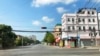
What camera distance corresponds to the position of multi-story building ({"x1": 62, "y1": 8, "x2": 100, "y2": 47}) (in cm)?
8288

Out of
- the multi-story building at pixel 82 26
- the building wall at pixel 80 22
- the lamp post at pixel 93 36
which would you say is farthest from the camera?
the building wall at pixel 80 22

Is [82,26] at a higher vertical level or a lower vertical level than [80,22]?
lower

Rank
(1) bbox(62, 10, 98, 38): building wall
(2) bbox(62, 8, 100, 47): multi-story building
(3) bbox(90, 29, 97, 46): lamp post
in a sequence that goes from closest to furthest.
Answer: (3) bbox(90, 29, 97, 46): lamp post, (2) bbox(62, 8, 100, 47): multi-story building, (1) bbox(62, 10, 98, 38): building wall

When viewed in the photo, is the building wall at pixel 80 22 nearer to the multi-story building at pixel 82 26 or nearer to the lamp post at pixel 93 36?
the multi-story building at pixel 82 26

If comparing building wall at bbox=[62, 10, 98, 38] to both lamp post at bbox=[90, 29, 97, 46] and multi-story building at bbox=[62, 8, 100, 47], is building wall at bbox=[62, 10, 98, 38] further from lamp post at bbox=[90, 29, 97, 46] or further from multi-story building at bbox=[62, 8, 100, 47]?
lamp post at bbox=[90, 29, 97, 46]

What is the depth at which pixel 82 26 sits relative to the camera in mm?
85250

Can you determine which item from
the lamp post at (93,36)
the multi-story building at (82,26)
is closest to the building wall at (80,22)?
the multi-story building at (82,26)

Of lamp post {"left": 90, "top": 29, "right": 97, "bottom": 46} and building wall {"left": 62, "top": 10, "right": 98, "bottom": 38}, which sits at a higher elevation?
building wall {"left": 62, "top": 10, "right": 98, "bottom": 38}

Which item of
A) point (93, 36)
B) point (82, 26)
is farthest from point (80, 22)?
point (93, 36)

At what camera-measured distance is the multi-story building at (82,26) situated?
272 feet

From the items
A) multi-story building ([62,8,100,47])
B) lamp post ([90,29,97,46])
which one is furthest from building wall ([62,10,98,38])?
lamp post ([90,29,97,46])

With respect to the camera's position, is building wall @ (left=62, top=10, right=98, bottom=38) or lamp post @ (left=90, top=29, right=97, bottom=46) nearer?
lamp post @ (left=90, top=29, right=97, bottom=46)

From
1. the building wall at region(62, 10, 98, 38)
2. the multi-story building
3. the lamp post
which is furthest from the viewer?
the building wall at region(62, 10, 98, 38)

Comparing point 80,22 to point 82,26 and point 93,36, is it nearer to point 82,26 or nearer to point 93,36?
point 82,26
